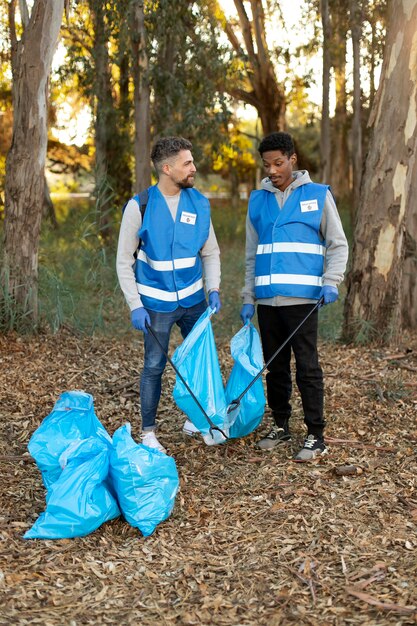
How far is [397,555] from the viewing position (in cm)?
370

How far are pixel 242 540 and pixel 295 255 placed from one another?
5.15 ft

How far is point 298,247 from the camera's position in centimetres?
457

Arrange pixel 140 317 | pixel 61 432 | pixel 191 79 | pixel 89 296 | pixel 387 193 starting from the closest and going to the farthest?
1. pixel 61 432
2. pixel 140 317
3. pixel 387 193
4. pixel 89 296
5. pixel 191 79

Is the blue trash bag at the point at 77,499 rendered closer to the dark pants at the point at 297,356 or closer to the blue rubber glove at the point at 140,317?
the blue rubber glove at the point at 140,317

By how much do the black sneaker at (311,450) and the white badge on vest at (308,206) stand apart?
1329 mm

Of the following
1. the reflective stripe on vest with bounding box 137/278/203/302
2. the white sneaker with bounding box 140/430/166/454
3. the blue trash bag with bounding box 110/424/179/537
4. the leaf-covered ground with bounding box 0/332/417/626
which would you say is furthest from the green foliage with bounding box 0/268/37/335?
the blue trash bag with bounding box 110/424/179/537

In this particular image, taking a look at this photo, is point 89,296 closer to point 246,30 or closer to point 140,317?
point 140,317

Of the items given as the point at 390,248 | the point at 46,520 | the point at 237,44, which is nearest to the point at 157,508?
the point at 46,520

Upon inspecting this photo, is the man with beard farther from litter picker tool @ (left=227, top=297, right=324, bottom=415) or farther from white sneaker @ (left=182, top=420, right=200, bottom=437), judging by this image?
white sneaker @ (left=182, top=420, right=200, bottom=437)

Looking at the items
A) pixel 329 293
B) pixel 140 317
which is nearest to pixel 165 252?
pixel 140 317

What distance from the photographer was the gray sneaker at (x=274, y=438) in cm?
499

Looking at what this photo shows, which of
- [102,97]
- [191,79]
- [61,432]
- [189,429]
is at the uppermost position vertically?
[191,79]

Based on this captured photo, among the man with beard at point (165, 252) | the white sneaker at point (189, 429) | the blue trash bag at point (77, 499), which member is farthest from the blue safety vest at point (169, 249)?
the blue trash bag at point (77, 499)

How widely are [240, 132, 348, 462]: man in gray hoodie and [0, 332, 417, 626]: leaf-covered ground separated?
449mm
